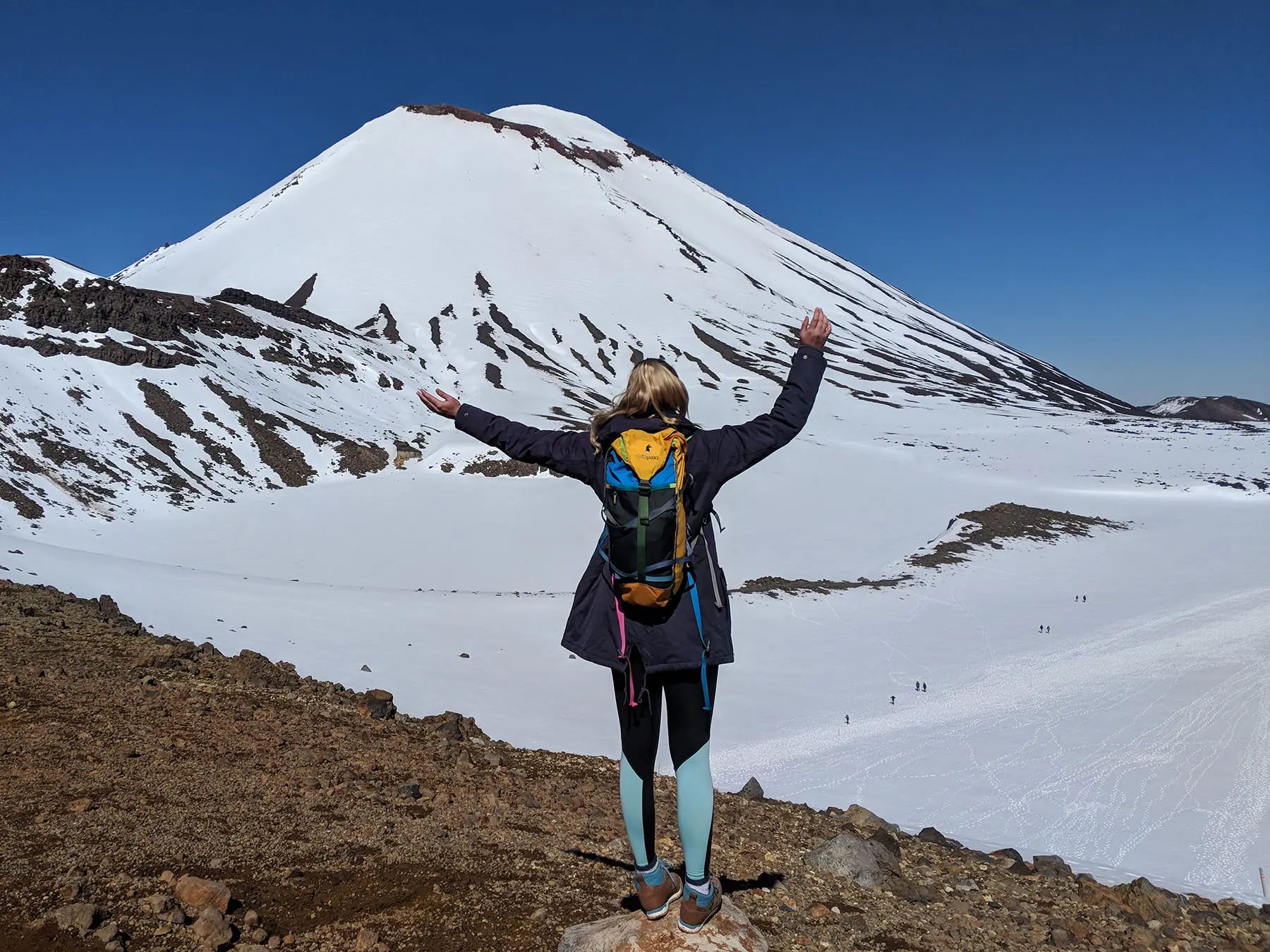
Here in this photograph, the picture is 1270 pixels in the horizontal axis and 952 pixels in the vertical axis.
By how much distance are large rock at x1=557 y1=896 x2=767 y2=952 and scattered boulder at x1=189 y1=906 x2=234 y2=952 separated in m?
1.27

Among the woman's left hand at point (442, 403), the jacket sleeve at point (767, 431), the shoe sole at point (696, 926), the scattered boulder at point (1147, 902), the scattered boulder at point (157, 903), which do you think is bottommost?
the scattered boulder at point (1147, 902)

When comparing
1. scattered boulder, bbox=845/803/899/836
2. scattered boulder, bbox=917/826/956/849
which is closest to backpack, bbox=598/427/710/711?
scattered boulder, bbox=845/803/899/836

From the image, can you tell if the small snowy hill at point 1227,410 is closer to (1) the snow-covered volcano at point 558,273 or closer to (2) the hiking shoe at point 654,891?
(1) the snow-covered volcano at point 558,273

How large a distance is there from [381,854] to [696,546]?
2.51 metres

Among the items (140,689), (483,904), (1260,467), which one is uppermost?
(1260,467)

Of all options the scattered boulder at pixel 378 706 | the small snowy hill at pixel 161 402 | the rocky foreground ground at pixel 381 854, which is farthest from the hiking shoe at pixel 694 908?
the small snowy hill at pixel 161 402

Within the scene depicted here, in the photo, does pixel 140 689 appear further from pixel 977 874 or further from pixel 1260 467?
pixel 1260 467

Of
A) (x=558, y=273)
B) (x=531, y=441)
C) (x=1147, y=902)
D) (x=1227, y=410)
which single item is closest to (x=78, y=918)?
(x=531, y=441)

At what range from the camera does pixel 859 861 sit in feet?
15.3

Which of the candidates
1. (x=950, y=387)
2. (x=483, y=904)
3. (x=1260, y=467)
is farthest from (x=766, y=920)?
(x=950, y=387)

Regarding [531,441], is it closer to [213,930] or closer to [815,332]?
[815,332]

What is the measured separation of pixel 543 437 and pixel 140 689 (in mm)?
5166

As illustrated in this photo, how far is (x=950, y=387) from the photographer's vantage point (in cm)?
8550

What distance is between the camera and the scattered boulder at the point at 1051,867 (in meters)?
5.34
